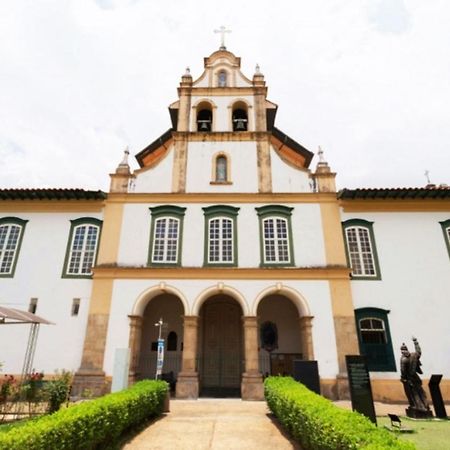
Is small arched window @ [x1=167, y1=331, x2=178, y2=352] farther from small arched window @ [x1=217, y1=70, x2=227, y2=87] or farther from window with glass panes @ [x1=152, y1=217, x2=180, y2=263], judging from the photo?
small arched window @ [x1=217, y1=70, x2=227, y2=87]

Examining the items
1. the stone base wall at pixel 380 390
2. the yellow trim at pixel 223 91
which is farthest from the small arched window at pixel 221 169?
the stone base wall at pixel 380 390

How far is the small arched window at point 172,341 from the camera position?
17.9 meters

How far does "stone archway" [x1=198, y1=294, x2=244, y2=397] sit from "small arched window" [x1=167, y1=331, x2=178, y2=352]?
4.73ft

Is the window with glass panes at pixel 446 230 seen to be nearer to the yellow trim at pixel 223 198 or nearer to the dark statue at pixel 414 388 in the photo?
the yellow trim at pixel 223 198

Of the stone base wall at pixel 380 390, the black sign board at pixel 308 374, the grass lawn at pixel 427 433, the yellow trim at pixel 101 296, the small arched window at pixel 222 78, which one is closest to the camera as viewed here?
the grass lawn at pixel 427 433

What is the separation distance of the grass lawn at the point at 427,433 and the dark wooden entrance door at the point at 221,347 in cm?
805

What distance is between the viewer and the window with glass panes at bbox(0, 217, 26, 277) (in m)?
16.7

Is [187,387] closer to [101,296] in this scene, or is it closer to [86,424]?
[101,296]

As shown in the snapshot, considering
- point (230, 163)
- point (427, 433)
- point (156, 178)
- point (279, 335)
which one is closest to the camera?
point (427, 433)

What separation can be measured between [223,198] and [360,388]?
1089cm

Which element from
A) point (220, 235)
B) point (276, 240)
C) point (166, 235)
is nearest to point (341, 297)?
point (276, 240)

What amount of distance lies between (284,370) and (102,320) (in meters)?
9.32

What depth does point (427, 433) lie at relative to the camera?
875 centimetres

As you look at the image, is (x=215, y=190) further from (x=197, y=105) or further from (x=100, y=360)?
(x=100, y=360)
